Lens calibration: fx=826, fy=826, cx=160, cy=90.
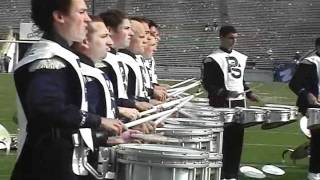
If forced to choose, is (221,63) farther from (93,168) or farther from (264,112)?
(93,168)

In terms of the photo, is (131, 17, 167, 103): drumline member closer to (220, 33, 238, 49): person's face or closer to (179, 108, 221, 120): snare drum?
(179, 108, 221, 120): snare drum

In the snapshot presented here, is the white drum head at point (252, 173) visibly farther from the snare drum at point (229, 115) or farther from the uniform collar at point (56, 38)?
the uniform collar at point (56, 38)

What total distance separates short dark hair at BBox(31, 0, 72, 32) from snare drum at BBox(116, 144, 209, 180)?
2.11 feet

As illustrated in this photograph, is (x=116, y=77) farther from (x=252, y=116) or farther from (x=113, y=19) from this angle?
(x=252, y=116)

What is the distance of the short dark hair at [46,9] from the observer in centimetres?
330

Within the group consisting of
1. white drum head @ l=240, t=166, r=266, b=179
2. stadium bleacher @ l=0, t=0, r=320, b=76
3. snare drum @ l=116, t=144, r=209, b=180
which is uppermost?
stadium bleacher @ l=0, t=0, r=320, b=76

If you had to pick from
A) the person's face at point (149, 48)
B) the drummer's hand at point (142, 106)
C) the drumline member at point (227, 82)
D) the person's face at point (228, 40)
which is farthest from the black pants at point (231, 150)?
the drummer's hand at point (142, 106)

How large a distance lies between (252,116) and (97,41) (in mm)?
4190

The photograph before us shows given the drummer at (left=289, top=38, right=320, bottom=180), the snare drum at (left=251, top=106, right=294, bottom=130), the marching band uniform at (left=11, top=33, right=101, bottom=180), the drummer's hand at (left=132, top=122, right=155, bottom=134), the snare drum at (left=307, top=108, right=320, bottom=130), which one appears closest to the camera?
the marching band uniform at (left=11, top=33, right=101, bottom=180)

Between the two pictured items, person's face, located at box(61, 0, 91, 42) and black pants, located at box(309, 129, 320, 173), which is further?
black pants, located at box(309, 129, 320, 173)

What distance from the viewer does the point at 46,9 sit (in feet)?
10.8

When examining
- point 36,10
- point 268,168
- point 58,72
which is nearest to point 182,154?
point 58,72

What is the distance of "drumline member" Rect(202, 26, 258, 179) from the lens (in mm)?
8766

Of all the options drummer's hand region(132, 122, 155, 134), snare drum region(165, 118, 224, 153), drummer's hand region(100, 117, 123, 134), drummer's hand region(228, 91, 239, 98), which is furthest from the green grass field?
drummer's hand region(100, 117, 123, 134)
